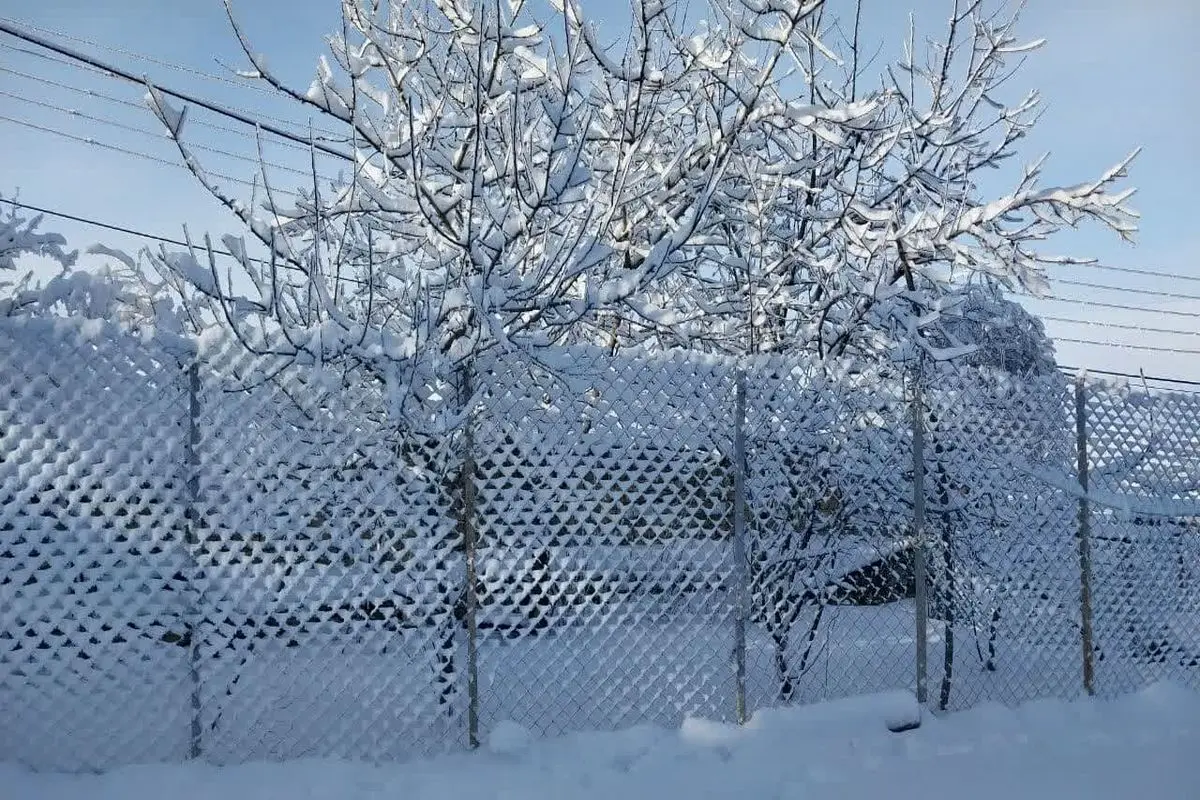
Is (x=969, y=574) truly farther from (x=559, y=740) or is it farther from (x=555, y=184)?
(x=555, y=184)

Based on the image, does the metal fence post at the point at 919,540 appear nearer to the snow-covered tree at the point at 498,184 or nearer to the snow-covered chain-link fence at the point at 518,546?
the snow-covered chain-link fence at the point at 518,546

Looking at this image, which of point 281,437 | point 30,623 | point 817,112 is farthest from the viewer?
point 817,112

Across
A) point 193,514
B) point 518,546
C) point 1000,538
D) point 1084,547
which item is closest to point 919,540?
point 1000,538

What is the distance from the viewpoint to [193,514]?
140 inches

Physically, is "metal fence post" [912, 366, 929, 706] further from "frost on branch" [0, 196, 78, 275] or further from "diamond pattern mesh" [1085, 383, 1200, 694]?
"frost on branch" [0, 196, 78, 275]

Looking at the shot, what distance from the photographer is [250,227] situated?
3.78 meters

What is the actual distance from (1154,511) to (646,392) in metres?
3.51

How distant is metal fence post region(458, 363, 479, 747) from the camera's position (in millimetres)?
3807

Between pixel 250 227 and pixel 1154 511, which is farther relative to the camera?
pixel 1154 511

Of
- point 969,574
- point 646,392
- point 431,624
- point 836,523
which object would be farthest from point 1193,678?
point 431,624

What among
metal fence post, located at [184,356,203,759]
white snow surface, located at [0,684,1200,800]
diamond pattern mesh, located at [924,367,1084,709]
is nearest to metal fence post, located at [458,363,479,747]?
white snow surface, located at [0,684,1200,800]

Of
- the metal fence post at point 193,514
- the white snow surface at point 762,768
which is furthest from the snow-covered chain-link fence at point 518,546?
the white snow surface at point 762,768

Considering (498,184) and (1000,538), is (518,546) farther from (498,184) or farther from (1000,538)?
(1000,538)

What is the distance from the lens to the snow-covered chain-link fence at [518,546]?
3424 mm
